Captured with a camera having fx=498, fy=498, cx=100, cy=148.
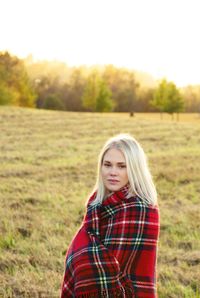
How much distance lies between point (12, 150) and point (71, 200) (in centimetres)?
865

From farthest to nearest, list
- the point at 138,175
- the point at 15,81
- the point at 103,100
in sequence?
the point at 103,100, the point at 15,81, the point at 138,175

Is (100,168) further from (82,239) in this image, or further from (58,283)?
(58,283)

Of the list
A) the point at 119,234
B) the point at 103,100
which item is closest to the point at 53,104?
the point at 103,100

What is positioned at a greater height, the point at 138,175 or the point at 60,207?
the point at 138,175

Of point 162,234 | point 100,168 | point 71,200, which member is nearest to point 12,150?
point 71,200

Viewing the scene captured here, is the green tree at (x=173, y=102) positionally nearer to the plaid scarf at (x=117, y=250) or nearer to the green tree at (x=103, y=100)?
the green tree at (x=103, y=100)

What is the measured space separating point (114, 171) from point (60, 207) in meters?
5.54

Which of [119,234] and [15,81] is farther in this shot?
[15,81]

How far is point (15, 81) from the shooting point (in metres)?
50.7

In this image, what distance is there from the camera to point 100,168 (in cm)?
325

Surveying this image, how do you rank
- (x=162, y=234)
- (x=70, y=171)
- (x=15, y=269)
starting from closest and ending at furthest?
1. (x=15, y=269)
2. (x=162, y=234)
3. (x=70, y=171)

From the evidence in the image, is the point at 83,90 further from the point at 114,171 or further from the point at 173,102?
the point at 114,171

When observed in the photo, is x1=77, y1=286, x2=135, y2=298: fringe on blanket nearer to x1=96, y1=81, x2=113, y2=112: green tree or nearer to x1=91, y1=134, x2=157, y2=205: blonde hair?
x1=91, y1=134, x2=157, y2=205: blonde hair

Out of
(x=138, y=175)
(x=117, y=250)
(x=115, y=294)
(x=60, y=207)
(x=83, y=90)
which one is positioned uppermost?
(x=83, y=90)
